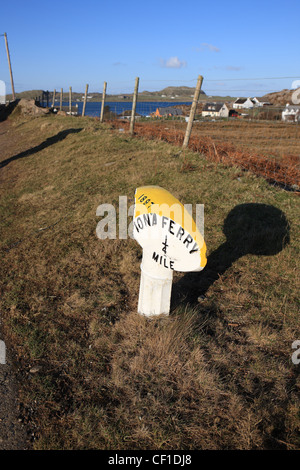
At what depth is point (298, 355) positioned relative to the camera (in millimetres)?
2955

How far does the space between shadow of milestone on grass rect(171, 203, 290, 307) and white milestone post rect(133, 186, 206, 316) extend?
0.69 meters

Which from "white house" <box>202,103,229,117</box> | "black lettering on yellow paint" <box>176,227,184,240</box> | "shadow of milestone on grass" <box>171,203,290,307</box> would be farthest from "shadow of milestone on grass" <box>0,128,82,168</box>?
"white house" <box>202,103,229,117</box>

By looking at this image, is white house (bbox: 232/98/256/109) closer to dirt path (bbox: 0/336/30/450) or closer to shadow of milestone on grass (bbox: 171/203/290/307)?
shadow of milestone on grass (bbox: 171/203/290/307)

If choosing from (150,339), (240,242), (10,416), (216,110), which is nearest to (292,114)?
(240,242)

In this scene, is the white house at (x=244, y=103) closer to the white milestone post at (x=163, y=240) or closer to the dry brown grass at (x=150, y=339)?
the dry brown grass at (x=150, y=339)

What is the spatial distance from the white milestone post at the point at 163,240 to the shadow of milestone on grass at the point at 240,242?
2.27 feet

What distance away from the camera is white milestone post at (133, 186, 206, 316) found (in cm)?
266

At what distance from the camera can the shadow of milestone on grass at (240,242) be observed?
4133 millimetres

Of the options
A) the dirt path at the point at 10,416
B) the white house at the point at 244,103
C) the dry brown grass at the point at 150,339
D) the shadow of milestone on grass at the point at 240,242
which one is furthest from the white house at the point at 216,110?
the dirt path at the point at 10,416

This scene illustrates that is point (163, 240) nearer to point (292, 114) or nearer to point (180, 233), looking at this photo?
point (180, 233)
